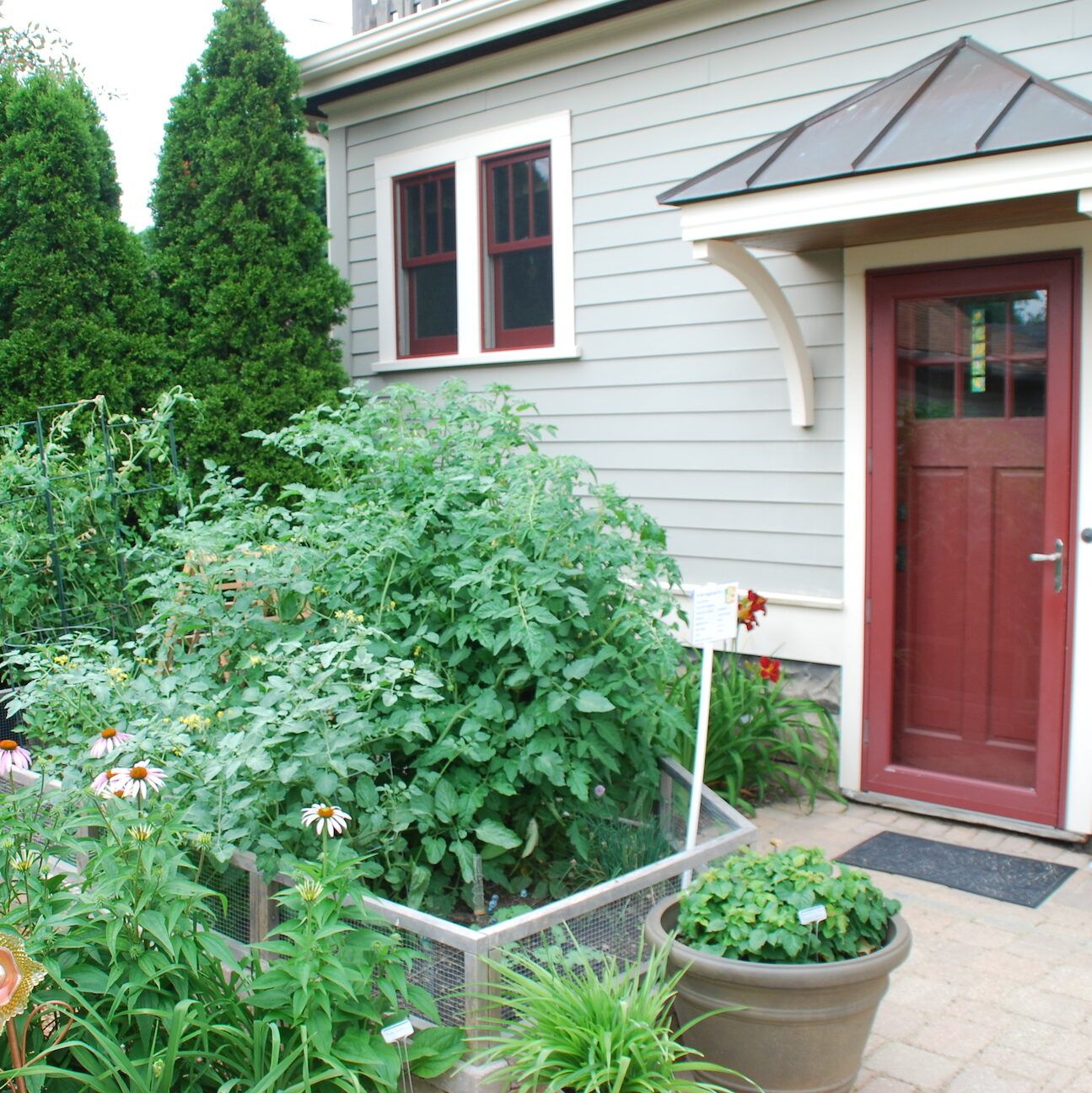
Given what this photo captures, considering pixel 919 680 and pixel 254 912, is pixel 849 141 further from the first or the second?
pixel 254 912

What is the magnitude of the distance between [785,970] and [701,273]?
3978 millimetres

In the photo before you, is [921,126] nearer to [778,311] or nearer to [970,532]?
[778,311]

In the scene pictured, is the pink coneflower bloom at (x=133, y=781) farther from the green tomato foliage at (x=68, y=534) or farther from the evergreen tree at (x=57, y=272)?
the evergreen tree at (x=57, y=272)

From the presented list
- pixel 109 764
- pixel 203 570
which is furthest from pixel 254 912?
pixel 203 570

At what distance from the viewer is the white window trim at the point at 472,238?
6.39 metres

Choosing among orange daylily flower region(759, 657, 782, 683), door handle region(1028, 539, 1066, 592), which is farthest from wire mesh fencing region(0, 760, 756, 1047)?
door handle region(1028, 539, 1066, 592)

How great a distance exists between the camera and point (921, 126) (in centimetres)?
432

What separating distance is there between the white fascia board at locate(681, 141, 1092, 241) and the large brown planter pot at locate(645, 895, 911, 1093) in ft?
8.42

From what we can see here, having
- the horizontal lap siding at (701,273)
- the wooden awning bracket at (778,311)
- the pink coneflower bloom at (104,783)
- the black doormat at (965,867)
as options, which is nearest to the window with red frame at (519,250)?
the horizontal lap siding at (701,273)

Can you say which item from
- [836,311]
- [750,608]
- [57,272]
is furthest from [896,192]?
[57,272]

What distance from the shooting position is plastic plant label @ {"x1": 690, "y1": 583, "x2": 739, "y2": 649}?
3693 mm

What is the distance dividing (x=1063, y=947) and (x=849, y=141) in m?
3.03

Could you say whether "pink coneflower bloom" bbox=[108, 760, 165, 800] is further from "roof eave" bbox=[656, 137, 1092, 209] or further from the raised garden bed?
"roof eave" bbox=[656, 137, 1092, 209]

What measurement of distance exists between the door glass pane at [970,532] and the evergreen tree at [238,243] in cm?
367
